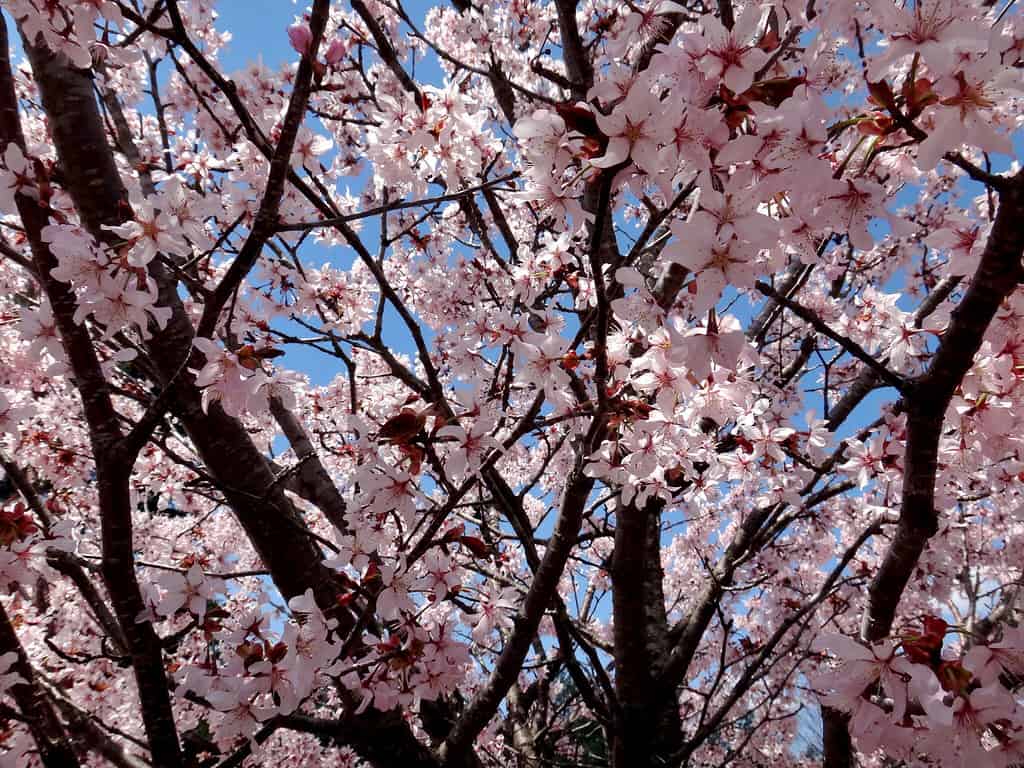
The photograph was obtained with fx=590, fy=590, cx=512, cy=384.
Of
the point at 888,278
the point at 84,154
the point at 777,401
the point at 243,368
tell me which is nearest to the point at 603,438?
the point at 243,368

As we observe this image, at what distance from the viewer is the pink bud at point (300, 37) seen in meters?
1.33

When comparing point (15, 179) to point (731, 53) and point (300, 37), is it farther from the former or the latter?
point (731, 53)

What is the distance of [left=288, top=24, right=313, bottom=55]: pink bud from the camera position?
133 cm

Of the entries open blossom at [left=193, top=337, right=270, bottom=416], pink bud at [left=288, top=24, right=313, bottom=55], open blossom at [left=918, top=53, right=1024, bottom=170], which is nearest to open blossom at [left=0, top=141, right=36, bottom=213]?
open blossom at [left=193, top=337, right=270, bottom=416]

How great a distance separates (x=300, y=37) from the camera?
135cm

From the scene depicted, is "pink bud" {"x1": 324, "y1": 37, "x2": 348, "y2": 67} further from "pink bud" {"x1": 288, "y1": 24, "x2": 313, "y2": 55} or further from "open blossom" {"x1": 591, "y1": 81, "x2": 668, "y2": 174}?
"open blossom" {"x1": 591, "y1": 81, "x2": 668, "y2": 174}

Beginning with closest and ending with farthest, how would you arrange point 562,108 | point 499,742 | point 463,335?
point 562,108 < point 463,335 < point 499,742

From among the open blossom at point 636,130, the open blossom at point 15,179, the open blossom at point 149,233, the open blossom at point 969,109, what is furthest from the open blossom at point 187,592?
the open blossom at point 969,109

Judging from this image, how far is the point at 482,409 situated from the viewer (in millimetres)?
1684

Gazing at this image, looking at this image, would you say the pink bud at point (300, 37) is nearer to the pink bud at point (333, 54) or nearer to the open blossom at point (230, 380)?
the pink bud at point (333, 54)

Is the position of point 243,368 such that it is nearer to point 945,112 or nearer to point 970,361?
point 945,112

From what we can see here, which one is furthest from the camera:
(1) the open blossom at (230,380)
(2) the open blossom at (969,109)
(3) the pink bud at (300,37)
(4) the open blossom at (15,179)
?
(1) the open blossom at (230,380)

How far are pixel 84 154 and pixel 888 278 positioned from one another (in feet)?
22.7

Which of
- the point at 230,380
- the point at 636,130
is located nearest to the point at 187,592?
the point at 230,380
